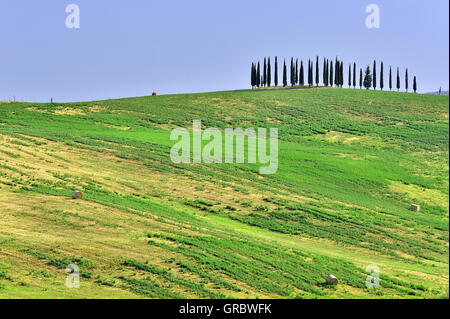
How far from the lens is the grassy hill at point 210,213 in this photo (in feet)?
90.9

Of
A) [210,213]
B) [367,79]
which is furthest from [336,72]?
[210,213]

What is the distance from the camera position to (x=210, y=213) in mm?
39938

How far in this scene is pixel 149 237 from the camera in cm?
3219

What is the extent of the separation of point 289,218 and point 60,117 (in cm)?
4112

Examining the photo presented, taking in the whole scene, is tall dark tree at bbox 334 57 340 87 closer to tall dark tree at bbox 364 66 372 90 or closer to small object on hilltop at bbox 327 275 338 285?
tall dark tree at bbox 364 66 372 90

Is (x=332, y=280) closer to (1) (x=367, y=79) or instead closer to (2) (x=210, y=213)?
(2) (x=210, y=213)

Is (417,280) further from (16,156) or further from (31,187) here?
(16,156)

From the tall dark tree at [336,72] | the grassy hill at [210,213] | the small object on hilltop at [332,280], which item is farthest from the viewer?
the tall dark tree at [336,72]

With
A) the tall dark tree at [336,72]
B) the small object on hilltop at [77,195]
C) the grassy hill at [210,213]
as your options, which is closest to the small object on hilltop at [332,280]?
the grassy hill at [210,213]

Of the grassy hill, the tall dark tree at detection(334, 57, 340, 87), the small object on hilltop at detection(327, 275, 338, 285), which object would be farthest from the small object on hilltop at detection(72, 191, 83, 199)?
the tall dark tree at detection(334, 57, 340, 87)

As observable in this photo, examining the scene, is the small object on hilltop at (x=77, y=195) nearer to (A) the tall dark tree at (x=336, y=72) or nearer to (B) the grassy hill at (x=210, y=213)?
(B) the grassy hill at (x=210, y=213)

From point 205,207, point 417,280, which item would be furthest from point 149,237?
point 417,280

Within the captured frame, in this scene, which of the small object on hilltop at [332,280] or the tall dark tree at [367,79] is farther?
the tall dark tree at [367,79]

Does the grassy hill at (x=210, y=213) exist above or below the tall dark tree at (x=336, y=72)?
below
